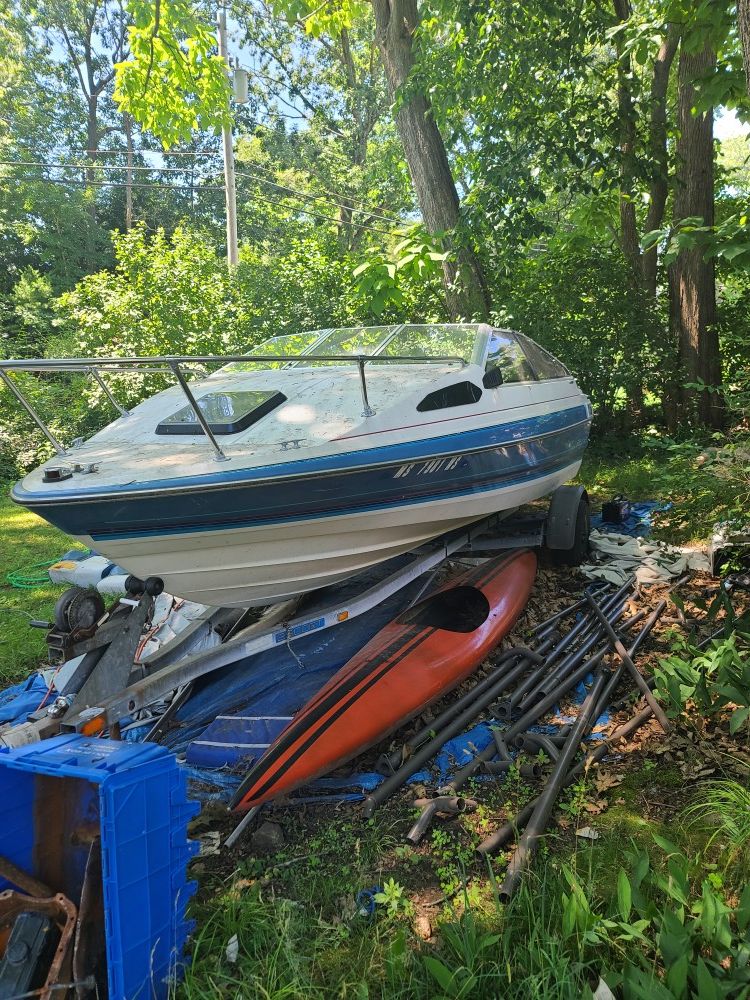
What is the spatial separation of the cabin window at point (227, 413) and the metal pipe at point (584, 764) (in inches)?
89.7

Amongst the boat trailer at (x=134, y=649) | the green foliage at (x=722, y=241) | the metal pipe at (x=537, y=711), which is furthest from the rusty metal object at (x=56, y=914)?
the green foliage at (x=722, y=241)

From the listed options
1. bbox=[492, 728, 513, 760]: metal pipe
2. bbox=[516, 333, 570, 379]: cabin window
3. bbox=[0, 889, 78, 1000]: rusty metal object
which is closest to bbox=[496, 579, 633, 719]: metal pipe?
bbox=[492, 728, 513, 760]: metal pipe

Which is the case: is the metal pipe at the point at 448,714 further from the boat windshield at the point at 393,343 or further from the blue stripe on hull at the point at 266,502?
the boat windshield at the point at 393,343

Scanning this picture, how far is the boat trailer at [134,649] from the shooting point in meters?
3.47

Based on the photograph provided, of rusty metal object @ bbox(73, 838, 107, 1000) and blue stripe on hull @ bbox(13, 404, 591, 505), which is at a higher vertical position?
blue stripe on hull @ bbox(13, 404, 591, 505)

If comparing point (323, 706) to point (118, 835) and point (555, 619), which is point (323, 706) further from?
point (555, 619)

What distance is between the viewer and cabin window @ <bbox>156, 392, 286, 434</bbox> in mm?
3852

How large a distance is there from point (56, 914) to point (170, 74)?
9813mm

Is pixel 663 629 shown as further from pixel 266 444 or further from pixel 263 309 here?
pixel 263 309

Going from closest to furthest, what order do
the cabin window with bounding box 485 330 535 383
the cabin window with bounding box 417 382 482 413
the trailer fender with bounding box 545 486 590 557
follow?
the cabin window with bounding box 417 382 482 413, the cabin window with bounding box 485 330 535 383, the trailer fender with bounding box 545 486 590 557

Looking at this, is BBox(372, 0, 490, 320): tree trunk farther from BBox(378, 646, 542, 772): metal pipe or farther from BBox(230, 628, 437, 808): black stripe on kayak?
BBox(230, 628, 437, 808): black stripe on kayak

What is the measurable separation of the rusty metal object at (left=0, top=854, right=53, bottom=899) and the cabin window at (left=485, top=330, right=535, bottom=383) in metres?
3.81

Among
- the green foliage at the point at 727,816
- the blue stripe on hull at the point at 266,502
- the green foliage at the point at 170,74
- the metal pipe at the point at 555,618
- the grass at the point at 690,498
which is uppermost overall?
the green foliage at the point at 170,74

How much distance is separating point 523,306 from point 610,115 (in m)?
2.36
